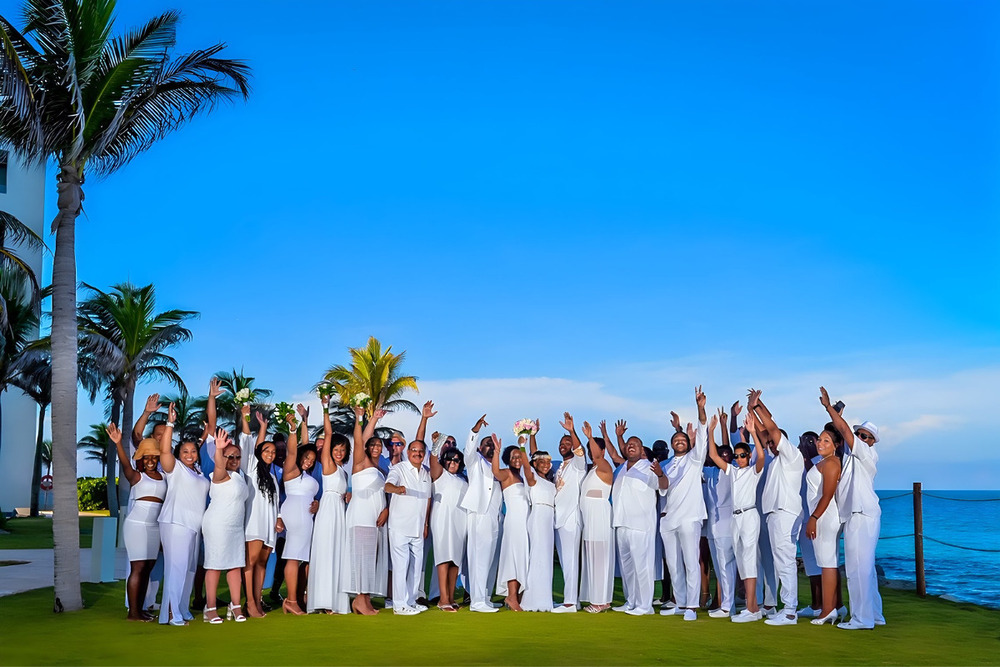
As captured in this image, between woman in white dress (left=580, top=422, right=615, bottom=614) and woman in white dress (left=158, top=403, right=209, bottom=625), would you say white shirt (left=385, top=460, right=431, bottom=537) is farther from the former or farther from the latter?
woman in white dress (left=158, top=403, right=209, bottom=625)

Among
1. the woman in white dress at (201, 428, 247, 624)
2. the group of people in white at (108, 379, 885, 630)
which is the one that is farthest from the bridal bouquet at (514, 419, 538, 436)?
the woman in white dress at (201, 428, 247, 624)

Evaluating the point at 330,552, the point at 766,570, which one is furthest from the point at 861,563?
the point at 330,552

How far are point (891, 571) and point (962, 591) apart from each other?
5.34m

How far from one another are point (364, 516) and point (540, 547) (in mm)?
2180

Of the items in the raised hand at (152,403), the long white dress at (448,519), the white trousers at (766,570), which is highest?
the raised hand at (152,403)

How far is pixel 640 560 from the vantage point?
1123cm

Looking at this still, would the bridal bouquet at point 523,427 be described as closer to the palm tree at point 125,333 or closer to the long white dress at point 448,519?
the long white dress at point 448,519

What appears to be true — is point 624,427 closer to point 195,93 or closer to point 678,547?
point 678,547

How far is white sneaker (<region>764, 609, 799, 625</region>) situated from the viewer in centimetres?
1026

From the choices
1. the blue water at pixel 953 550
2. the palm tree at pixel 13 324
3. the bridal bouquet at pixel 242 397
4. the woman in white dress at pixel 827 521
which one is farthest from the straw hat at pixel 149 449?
the palm tree at pixel 13 324

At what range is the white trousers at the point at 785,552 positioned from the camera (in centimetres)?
1038

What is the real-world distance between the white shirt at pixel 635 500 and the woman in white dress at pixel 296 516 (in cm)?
367

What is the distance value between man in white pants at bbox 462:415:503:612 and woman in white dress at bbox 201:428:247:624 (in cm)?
275

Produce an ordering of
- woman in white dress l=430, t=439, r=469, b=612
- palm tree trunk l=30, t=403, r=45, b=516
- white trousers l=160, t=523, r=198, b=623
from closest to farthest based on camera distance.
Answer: white trousers l=160, t=523, r=198, b=623, woman in white dress l=430, t=439, r=469, b=612, palm tree trunk l=30, t=403, r=45, b=516
